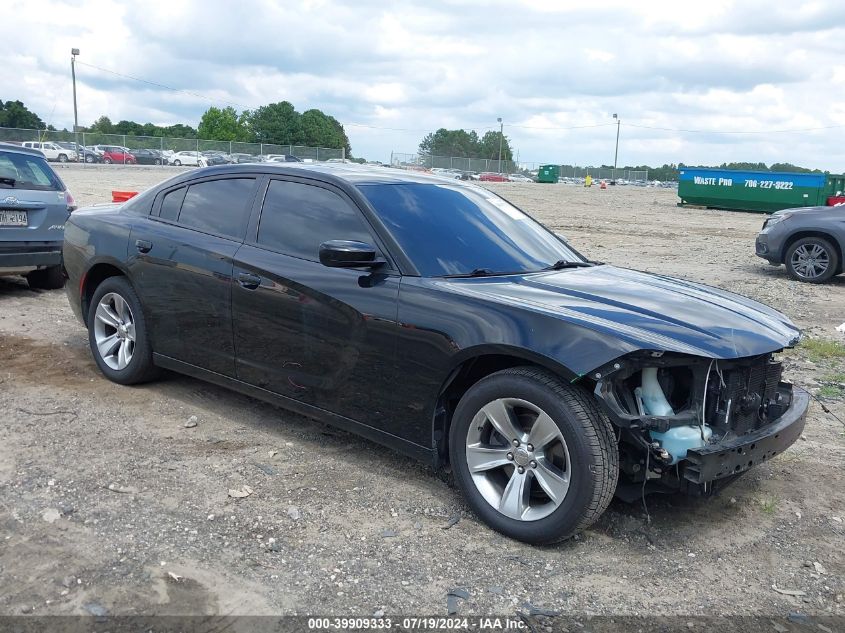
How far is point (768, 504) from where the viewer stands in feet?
13.7

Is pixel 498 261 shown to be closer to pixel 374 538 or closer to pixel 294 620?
pixel 374 538

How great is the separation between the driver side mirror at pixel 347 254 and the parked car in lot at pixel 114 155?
51243 millimetres

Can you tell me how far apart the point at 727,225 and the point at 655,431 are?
75.4ft

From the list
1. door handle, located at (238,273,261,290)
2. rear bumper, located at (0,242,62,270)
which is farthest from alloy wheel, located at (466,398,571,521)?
rear bumper, located at (0,242,62,270)

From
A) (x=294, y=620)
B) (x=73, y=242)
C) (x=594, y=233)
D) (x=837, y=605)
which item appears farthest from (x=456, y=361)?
(x=594, y=233)

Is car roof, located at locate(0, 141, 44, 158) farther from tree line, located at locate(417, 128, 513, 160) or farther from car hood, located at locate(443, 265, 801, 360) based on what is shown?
tree line, located at locate(417, 128, 513, 160)

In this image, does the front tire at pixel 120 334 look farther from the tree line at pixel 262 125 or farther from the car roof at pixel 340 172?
the tree line at pixel 262 125

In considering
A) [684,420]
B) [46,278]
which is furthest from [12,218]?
[684,420]

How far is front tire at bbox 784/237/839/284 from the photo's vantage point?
12070mm

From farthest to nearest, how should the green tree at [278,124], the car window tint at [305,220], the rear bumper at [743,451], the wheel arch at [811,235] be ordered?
the green tree at [278,124]
the wheel arch at [811,235]
the car window tint at [305,220]
the rear bumper at [743,451]

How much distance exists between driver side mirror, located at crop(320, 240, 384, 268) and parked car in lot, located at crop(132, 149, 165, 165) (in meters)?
52.3

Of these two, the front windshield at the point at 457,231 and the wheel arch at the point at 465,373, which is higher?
the front windshield at the point at 457,231

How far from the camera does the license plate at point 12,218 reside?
27.4ft

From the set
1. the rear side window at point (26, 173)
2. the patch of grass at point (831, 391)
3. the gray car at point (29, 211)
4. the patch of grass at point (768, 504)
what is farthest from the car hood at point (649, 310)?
the rear side window at point (26, 173)
